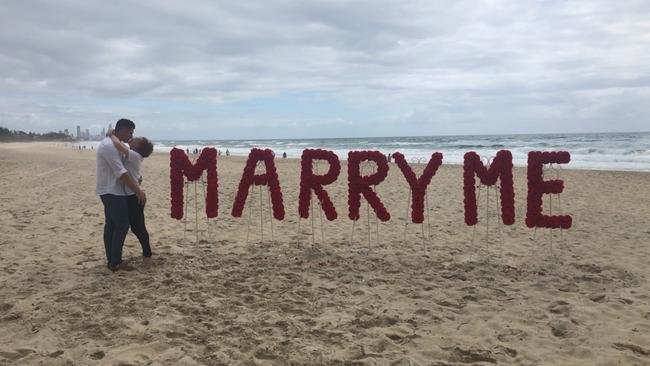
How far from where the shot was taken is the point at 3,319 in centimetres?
472

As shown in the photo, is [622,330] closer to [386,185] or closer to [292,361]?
[292,361]

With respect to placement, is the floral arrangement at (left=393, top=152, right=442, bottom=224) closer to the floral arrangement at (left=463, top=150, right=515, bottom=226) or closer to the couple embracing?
the floral arrangement at (left=463, top=150, right=515, bottom=226)

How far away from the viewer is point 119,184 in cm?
600

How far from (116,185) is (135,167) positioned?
1.14 feet

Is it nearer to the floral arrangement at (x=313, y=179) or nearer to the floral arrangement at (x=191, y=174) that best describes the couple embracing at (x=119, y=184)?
the floral arrangement at (x=191, y=174)

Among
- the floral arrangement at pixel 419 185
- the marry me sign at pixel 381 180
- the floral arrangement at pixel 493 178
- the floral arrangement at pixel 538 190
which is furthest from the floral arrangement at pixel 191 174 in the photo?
the floral arrangement at pixel 538 190

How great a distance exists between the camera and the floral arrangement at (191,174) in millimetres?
7406

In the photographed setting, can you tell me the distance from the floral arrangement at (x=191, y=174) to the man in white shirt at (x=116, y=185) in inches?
49.8

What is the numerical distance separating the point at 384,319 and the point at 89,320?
2909 millimetres

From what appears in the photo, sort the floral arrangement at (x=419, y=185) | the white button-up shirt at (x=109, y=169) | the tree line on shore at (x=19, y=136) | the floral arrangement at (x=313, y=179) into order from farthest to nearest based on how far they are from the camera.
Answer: the tree line on shore at (x=19, y=136), the floral arrangement at (x=313, y=179), the floral arrangement at (x=419, y=185), the white button-up shirt at (x=109, y=169)

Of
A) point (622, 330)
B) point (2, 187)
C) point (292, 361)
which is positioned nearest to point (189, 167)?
point (292, 361)

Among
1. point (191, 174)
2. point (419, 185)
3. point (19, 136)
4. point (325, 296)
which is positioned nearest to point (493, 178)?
point (419, 185)

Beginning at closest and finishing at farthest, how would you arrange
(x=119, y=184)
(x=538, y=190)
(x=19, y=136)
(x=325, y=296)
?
1. (x=325, y=296)
2. (x=119, y=184)
3. (x=538, y=190)
4. (x=19, y=136)

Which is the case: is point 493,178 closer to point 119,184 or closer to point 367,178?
point 367,178
